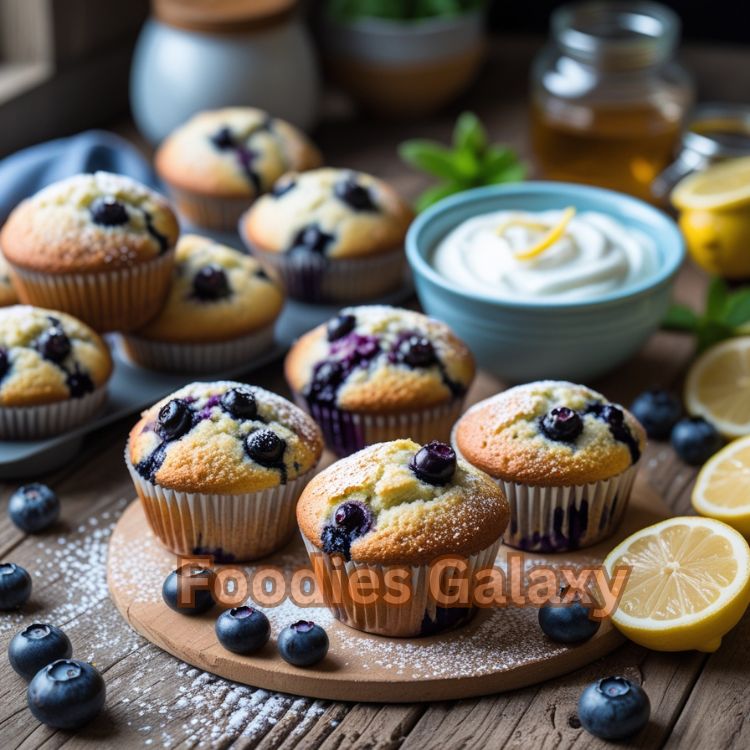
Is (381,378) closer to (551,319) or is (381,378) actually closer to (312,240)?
(551,319)

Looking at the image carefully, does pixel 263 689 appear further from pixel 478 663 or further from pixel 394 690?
pixel 478 663

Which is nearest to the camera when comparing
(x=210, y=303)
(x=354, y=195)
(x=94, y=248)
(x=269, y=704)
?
(x=269, y=704)

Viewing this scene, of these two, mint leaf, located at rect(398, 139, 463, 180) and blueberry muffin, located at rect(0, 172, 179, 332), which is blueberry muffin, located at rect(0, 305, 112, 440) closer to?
blueberry muffin, located at rect(0, 172, 179, 332)

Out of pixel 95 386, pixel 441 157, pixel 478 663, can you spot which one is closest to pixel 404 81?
pixel 441 157

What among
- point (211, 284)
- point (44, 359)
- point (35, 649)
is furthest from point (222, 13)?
point (35, 649)

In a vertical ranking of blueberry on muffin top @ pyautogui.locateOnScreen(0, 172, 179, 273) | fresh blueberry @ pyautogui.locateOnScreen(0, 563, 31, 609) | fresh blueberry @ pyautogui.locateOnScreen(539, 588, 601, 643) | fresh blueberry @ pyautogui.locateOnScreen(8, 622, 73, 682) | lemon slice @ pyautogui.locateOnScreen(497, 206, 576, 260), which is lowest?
fresh blueberry @ pyautogui.locateOnScreen(0, 563, 31, 609)

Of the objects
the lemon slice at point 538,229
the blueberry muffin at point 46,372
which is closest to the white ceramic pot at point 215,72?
the lemon slice at point 538,229

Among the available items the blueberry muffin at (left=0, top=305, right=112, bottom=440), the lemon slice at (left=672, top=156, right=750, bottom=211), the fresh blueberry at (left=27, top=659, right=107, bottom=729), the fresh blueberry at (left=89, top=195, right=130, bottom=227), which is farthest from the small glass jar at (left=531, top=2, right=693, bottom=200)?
the fresh blueberry at (left=27, top=659, right=107, bottom=729)
